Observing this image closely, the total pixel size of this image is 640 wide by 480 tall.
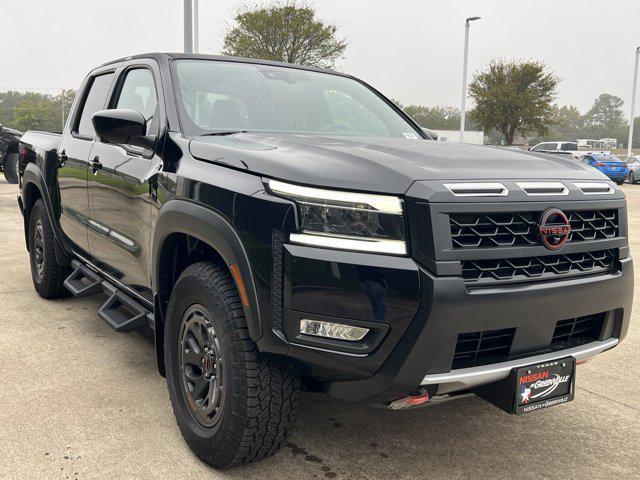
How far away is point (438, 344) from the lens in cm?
215

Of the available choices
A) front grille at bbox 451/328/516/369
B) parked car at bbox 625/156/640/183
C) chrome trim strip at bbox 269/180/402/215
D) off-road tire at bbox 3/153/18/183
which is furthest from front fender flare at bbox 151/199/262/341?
parked car at bbox 625/156/640/183

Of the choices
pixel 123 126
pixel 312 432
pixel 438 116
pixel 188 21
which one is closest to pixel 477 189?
pixel 312 432

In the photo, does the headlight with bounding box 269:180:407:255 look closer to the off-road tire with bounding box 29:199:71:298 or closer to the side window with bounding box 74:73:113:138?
the side window with bounding box 74:73:113:138

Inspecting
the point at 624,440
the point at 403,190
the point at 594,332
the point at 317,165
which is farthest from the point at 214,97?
the point at 624,440

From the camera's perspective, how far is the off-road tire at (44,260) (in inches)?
198

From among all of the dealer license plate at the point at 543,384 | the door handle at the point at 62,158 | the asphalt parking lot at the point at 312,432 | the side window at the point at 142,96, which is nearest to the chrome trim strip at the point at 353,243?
the dealer license plate at the point at 543,384

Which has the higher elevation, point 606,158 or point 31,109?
point 31,109

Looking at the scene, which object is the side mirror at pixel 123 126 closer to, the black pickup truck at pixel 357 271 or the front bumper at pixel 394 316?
the black pickup truck at pixel 357 271

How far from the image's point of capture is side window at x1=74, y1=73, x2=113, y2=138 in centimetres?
433

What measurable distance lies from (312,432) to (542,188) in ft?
5.19

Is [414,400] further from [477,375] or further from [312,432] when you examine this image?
[312,432]

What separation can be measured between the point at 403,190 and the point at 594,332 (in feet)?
3.86

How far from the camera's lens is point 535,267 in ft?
7.80

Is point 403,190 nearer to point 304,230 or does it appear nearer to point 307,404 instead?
point 304,230
